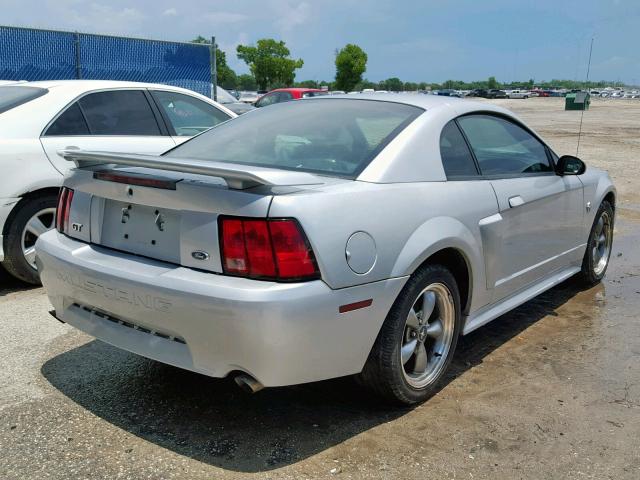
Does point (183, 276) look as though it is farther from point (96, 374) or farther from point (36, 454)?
point (96, 374)

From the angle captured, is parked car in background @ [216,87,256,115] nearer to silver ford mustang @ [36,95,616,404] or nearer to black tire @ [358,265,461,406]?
silver ford mustang @ [36,95,616,404]

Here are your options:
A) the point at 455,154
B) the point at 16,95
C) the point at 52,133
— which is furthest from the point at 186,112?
the point at 455,154

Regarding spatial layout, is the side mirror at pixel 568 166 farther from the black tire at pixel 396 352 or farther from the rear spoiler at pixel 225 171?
the rear spoiler at pixel 225 171

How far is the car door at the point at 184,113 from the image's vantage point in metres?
6.12

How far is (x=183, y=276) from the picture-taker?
108 inches

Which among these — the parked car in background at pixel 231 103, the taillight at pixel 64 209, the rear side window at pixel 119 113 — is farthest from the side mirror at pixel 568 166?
the parked car in background at pixel 231 103

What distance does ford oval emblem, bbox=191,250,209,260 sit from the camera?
8.96ft

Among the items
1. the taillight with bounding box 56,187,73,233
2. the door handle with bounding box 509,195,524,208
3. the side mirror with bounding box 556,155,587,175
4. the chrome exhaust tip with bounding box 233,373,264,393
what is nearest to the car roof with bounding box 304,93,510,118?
the door handle with bounding box 509,195,524,208

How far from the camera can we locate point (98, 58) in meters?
12.0

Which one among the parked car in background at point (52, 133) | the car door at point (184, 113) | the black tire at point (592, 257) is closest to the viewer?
the parked car in background at point (52, 133)

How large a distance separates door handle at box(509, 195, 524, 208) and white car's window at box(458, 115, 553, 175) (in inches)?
6.9

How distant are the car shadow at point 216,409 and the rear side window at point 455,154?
3.79 feet

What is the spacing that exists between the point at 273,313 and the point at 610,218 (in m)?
4.11

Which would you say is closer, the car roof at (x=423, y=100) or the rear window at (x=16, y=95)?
the car roof at (x=423, y=100)
